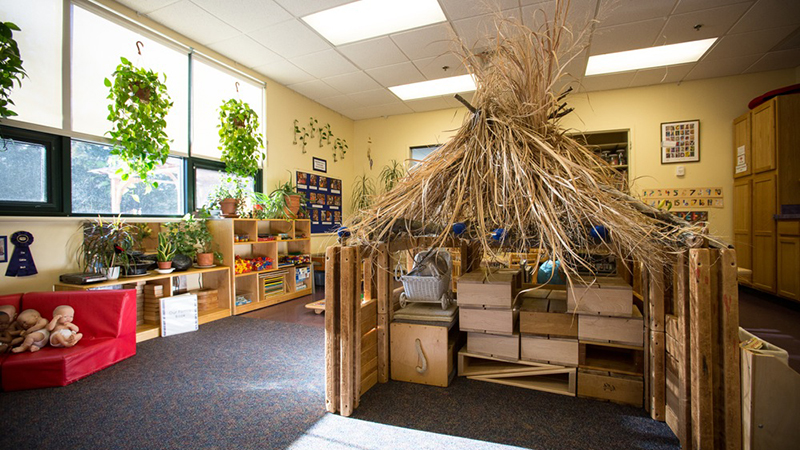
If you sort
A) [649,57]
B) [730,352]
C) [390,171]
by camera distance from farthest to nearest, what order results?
[390,171], [649,57], [730,352]

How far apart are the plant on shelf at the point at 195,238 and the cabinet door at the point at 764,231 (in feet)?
19.8

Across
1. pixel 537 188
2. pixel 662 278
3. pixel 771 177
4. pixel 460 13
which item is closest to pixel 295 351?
pixel 537 188

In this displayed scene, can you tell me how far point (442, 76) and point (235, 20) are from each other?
2558 mm

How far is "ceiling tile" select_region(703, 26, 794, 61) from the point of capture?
3545mm

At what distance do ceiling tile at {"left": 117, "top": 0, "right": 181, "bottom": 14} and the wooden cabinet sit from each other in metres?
6.16

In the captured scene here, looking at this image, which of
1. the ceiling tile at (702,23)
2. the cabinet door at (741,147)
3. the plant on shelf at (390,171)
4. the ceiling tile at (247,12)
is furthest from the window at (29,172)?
the cabinet door at (741,147)

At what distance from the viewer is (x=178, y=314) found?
300cm

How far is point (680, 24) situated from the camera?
3.39 meters

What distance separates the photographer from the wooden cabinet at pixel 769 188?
3.71 m

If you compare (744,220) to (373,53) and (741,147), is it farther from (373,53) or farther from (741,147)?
(373,53)

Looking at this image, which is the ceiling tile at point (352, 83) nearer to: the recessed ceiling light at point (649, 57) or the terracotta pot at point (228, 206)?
the terracotta pot at point (228, 206)

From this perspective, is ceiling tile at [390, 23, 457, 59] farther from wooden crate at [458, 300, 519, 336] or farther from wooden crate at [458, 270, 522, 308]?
wooden crate at [458, 300, 519, 336]

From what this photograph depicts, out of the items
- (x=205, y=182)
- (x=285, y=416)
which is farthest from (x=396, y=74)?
(x=285, y=416)

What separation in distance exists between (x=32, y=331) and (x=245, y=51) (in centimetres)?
318
